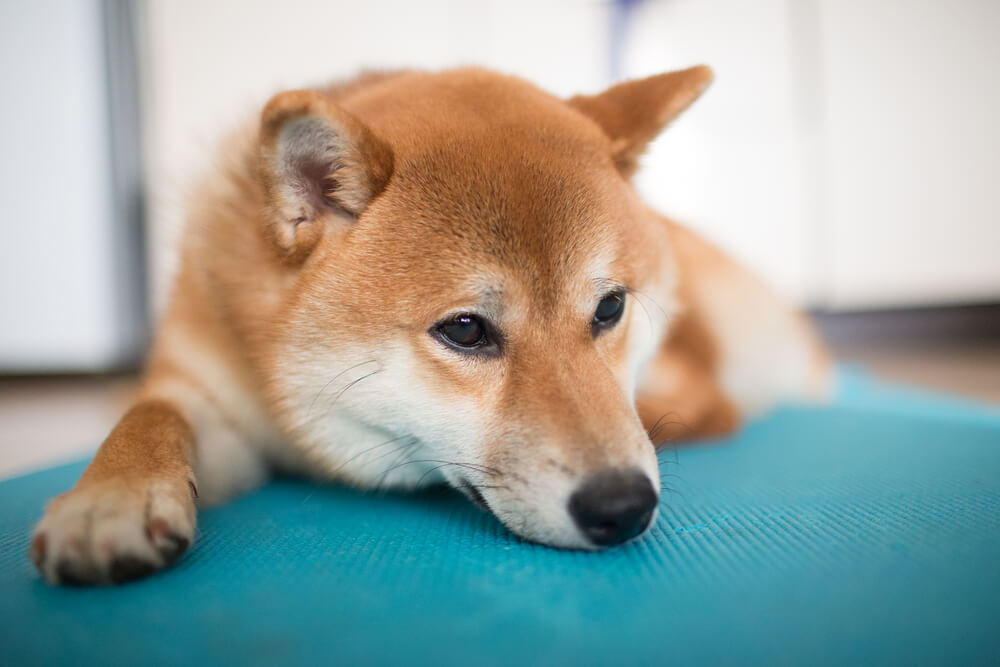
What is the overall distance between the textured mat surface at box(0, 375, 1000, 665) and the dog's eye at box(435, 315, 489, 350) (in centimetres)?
34

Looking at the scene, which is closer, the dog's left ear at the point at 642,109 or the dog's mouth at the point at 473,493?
the dog's mouth at the point at 473,493

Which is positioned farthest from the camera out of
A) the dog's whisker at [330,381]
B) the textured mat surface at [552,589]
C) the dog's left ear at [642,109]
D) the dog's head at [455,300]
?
the dog's left ear at [642,109]

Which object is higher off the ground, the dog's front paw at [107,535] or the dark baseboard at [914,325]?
the dog's front paw at [107,535]

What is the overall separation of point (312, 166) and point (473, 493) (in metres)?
0.68

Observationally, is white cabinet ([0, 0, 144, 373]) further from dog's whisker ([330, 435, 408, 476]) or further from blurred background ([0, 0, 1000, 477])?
dog's whisker ([330, 435, 408, 476])

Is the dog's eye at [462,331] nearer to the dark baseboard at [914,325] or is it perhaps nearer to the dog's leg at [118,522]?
the dog's leg at [118,522]

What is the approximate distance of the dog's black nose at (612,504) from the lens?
92 cm

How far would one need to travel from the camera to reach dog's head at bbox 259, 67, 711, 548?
1.05 m

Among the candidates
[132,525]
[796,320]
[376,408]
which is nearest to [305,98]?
[376,408]

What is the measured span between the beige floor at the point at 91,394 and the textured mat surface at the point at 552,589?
616mm

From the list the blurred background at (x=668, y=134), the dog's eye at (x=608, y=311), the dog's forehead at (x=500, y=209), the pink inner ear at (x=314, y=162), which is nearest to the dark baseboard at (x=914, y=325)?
the blurred background at (x=668, y=134)

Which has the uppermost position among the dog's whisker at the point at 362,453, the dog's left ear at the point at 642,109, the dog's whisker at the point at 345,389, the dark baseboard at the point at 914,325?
the dog's left ear at the point at 642,109

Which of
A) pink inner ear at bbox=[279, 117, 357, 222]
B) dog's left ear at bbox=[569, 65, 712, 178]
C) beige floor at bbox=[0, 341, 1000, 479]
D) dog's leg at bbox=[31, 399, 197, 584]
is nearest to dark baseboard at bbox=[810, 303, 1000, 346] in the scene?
beige floor at bbox=[0, 341, 1000, 479]

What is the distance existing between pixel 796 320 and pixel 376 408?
7.50 feet
